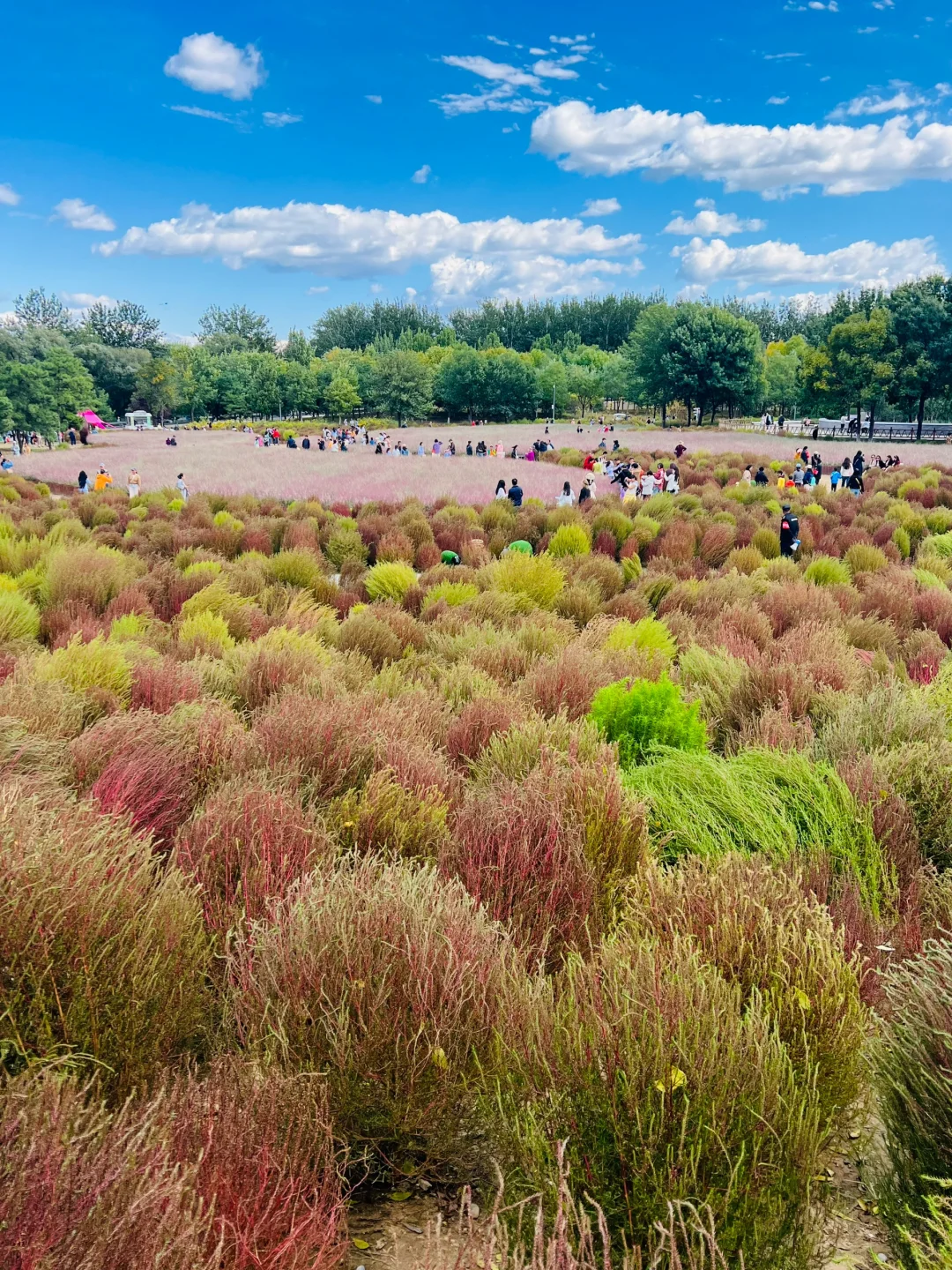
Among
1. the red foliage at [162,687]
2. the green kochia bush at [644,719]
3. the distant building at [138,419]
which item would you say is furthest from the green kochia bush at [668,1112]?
the distant building at [138,419]

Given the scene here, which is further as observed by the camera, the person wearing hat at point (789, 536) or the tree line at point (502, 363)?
the tree line at point (502, 363)

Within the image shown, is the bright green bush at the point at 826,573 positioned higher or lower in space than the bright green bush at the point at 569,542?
lower

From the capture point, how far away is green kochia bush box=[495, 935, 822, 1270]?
1.96 m

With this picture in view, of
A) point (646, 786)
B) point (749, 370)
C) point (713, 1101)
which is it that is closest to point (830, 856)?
point (646, 786)

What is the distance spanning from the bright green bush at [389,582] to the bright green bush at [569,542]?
3758mm

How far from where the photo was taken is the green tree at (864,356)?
5141 centimetres

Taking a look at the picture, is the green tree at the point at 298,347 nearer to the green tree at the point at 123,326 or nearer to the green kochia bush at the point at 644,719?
the green tree at the point at 123,326

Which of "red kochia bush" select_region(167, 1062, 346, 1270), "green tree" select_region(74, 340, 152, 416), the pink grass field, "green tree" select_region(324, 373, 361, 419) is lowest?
"red kochia bush" select_region(167, 1062, 346, 1270)

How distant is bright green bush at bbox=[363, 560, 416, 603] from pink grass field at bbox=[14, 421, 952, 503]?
9.91 meters

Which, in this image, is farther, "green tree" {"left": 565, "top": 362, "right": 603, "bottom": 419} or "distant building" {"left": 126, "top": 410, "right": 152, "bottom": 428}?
"green tree" {"left": 565, "top": 362, "right": 603, "bottom": 419}

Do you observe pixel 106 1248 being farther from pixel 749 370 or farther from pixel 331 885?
pixel 749 370

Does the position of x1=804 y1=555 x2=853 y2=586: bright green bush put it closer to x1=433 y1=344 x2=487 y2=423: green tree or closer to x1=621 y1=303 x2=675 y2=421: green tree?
x1=621 y1=303 x2=675 y2=421: green tree

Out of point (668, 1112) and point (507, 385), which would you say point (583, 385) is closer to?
point (507, 385)

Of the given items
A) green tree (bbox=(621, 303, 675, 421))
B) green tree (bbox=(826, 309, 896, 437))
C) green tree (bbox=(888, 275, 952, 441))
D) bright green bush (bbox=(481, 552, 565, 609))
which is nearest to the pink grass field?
green tree (bbox=(826, 309, 896, 437))
